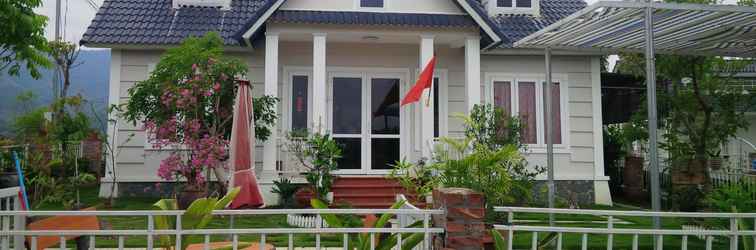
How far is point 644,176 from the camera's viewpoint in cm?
1226

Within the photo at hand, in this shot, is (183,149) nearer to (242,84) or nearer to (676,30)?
(242,84)

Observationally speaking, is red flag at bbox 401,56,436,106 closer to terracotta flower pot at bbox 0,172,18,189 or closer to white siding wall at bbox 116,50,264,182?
white siding wall at bbox 116,50,264,182

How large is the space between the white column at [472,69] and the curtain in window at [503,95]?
5.37 feet

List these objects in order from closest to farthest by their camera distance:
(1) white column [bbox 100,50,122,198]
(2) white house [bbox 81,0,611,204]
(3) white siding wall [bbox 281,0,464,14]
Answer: (2) white house [bbox 81,0,611,204]
(3) white siding wall [bbox 281,0,464,14]
(1) white column [bbox 100,50,122,198]

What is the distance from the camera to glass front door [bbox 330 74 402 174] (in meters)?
11.2

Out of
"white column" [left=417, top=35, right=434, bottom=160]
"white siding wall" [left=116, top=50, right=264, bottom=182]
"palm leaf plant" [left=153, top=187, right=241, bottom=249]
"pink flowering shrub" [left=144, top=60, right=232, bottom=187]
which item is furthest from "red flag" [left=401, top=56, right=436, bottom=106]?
"white siding wall" [left=116, top=50, right=264, bottom=182]

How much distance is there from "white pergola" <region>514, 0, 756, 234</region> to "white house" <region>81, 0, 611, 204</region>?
7.36 feet

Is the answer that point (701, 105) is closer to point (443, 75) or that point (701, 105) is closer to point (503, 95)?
point (503, 95)

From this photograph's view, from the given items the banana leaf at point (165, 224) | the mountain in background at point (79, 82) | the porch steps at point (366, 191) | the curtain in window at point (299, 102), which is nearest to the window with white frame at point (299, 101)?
the curtain in window at point (299, 102)

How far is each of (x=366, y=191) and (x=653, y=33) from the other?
5560 millimetres

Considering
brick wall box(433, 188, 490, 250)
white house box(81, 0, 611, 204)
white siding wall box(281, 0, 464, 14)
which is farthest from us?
white siding wall box(281, 0, 464, 14)

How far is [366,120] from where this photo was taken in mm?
11266

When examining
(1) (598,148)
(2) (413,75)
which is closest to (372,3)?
(2) (413,75)

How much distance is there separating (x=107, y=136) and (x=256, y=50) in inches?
138
